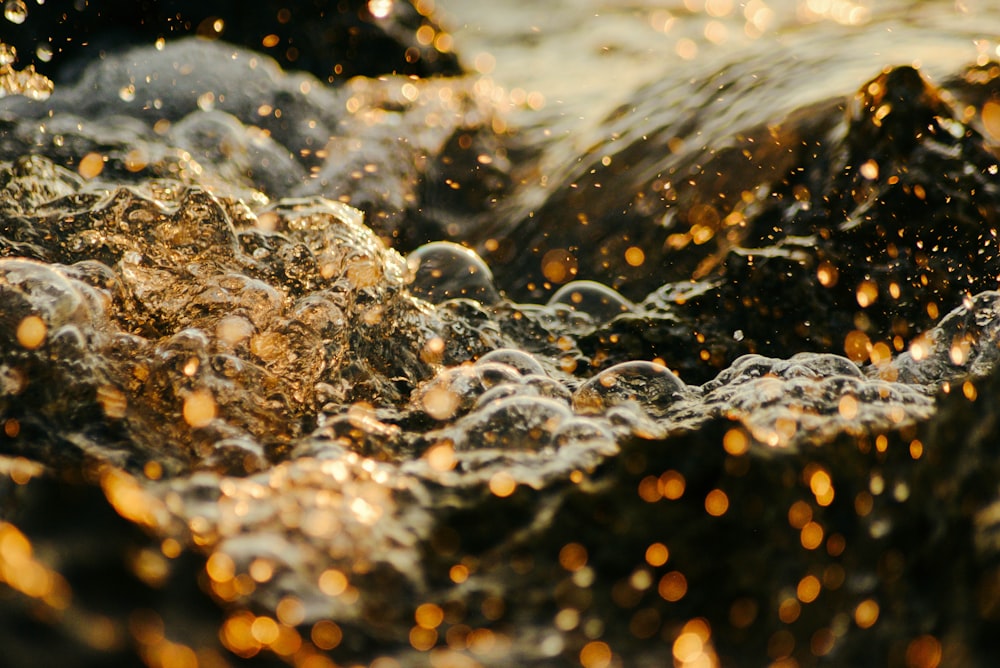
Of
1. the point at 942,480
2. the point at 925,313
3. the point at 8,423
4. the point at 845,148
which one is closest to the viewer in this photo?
the point at 942,480

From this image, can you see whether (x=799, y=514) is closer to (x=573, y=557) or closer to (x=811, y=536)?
(x=811, y=536)

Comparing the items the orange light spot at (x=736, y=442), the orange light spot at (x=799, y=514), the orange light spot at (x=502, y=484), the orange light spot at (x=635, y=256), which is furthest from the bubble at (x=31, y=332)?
the orange light spot at (x=635, y=256)

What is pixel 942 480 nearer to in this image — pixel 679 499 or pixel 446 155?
pixel 679 499

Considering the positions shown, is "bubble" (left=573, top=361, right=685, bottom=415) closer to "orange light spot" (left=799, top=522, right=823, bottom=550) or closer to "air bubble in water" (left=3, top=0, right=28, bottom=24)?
"orange light spot" (left=799, top=522, right=823, bottom=550)

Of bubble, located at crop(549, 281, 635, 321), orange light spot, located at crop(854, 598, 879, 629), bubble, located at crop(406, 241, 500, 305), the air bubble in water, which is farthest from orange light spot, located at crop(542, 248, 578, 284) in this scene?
the air bubble in water

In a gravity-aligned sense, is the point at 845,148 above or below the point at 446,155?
above

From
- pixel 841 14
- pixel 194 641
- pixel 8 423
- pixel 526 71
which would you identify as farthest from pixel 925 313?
pixel 526 71

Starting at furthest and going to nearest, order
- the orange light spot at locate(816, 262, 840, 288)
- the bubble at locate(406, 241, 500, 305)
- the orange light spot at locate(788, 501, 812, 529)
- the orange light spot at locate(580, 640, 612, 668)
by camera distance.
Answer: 1. the bubble at locate(406, 241, 500, 305)
2. the orange light spot at locate(816, 262, 840, 288)
3. the orange light spot at locate(788, 501, 812, 529)
4. the orange light spot at locate(580, 640, 612, 668)
